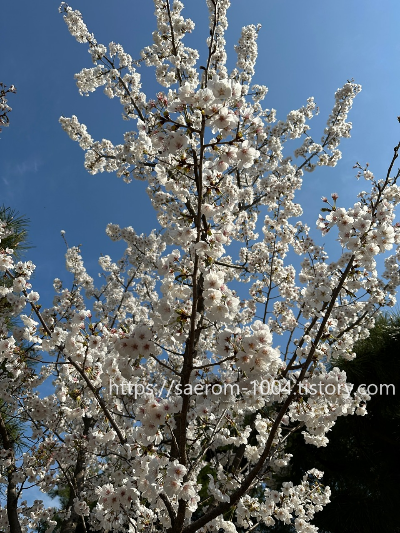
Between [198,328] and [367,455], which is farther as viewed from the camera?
[367,455]

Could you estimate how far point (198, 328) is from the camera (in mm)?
2531

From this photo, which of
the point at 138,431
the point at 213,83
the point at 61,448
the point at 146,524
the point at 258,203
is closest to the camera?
the point at 213,83

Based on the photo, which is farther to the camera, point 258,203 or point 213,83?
point 258,203

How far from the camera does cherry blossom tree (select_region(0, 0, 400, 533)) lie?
7.85ft

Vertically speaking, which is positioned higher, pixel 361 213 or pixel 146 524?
pixel 361 213

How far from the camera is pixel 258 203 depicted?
233 inches

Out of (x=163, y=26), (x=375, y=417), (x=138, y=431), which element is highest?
(x=163, y=26)

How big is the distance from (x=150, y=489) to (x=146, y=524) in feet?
4.28

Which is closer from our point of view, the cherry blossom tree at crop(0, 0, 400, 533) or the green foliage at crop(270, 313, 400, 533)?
the cherry blossom tree at crop(0, 0, 400, 533)

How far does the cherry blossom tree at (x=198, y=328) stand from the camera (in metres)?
2.39

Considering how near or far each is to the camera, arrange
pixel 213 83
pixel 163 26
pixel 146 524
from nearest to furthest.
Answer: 1. pixel 213 83
2. pixel 146 524
3. pixel 163 26

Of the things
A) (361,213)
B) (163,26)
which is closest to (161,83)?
(163,26)

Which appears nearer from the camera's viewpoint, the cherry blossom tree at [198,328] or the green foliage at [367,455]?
the cherry blossom tree at [198,328]

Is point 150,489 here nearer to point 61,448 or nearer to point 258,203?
point 61,448
